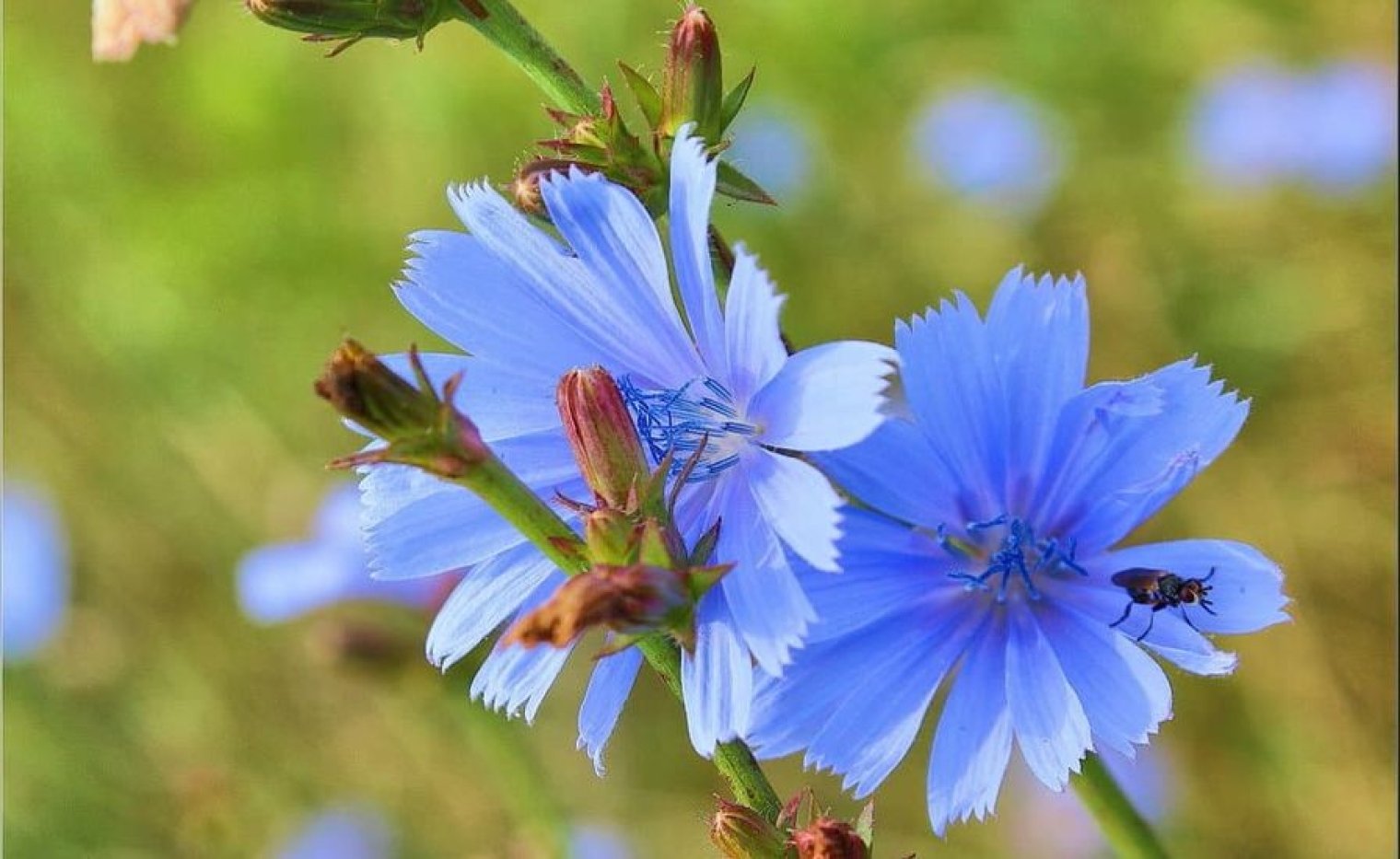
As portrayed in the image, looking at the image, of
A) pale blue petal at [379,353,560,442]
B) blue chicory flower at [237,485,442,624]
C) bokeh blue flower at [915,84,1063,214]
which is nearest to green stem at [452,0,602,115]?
pale blue petal at [379,353,560,442]

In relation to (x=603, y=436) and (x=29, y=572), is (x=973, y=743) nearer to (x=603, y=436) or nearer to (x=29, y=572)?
(x=603, y=436)

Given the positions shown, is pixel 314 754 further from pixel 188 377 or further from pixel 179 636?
pixel 188 377

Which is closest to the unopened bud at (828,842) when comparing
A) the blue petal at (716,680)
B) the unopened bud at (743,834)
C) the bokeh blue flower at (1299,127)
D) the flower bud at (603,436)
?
the unopened bud at (743,834)

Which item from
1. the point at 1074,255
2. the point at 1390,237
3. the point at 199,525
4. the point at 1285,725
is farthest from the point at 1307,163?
the point at 199,525

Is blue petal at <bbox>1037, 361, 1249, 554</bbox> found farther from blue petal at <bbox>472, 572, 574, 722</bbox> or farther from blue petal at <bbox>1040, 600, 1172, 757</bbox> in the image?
blue petal at <bbox>472, 572, 574, 722</bbox>

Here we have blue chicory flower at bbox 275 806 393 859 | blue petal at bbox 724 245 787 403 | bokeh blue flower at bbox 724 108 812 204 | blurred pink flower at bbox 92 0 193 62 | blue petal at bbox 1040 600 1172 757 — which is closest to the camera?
blue petal at bbox 724 245 787 403

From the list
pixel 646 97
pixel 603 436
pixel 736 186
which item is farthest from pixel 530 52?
pixel 603 436
